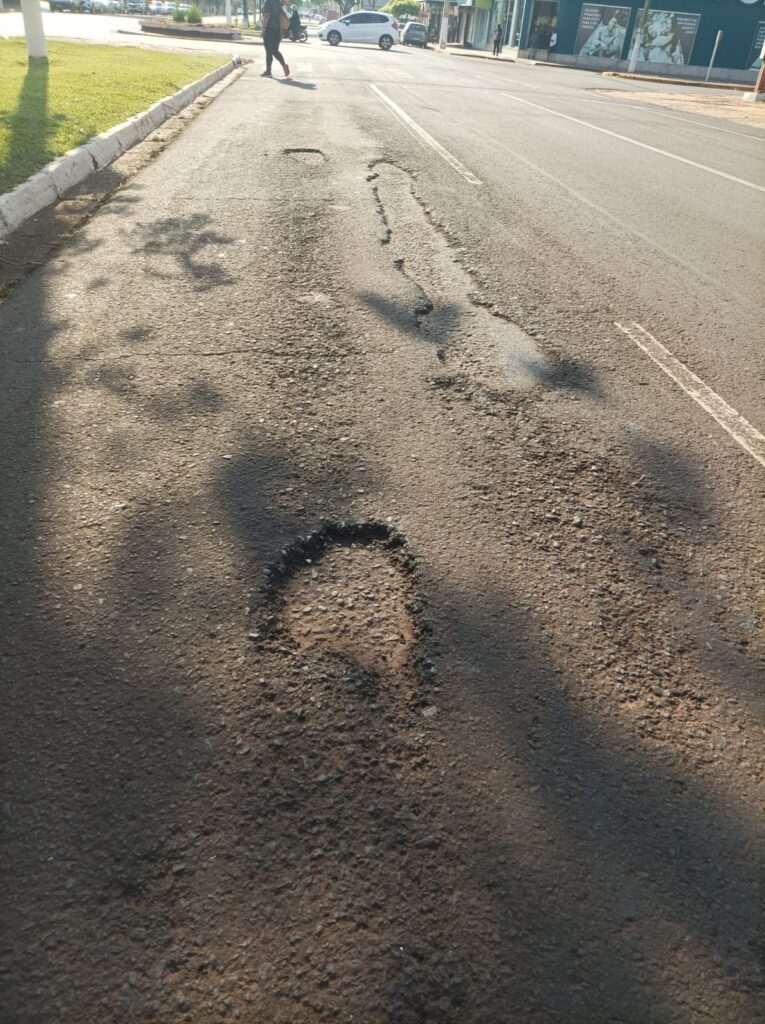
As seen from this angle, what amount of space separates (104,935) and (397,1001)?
1.87 feet

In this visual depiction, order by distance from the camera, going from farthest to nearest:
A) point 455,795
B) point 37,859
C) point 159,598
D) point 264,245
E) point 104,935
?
1. point 264,245
2. point 159,598
3. point 455,795
4. point 37,859
5. point 104,935

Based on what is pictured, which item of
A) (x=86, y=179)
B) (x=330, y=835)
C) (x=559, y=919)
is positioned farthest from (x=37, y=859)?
(x=86, y=179)

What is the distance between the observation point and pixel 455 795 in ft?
5.47

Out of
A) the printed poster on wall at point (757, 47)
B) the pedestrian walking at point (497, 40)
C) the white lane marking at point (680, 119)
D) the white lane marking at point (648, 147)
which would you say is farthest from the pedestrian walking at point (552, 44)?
the white lane marking at point (648, 147)

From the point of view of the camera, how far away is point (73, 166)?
654 cm

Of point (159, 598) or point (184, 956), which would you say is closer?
point (184, 956)

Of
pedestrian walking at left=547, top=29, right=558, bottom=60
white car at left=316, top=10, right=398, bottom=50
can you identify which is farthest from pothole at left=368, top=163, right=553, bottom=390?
pedestrian walking at left=547, top=29, right=558, bottom=60

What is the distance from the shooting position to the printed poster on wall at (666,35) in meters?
38.8

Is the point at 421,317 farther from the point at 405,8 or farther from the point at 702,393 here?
the point at 405,8

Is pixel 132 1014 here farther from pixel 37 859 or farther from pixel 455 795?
pixel 455 795

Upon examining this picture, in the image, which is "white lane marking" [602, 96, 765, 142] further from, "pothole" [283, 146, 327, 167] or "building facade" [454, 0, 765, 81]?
"building facade" [454, 0, 765, 81]

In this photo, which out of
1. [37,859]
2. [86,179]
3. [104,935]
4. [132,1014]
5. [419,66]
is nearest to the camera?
[132,1014]

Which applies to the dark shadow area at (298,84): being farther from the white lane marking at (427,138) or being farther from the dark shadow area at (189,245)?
the dark shadow area at (189,245)

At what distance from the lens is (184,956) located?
135 cm
